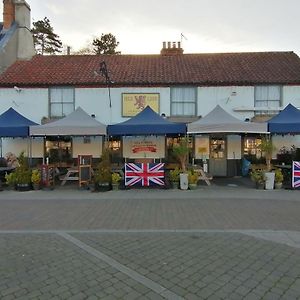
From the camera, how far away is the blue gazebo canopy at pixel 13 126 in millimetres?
12898

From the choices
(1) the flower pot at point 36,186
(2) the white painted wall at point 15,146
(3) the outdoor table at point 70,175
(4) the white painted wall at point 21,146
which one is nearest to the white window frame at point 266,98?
(3) the outdoor table at point 70,175

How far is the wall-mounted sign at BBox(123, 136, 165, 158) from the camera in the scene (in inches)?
642

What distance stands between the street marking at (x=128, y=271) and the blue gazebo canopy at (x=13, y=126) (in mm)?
8096

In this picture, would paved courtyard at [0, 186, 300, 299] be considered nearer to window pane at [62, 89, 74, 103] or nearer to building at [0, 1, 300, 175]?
building at [0, 1, 300, 175]

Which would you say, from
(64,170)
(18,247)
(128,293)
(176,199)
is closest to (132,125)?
(176,199)

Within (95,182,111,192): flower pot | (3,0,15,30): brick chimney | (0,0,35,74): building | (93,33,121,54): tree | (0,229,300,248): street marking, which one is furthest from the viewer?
(93,33,121,54): tree

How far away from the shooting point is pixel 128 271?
4.45 m

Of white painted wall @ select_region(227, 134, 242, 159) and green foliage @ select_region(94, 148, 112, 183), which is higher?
white painted wall @ select_region(227, 134, 242, 159)

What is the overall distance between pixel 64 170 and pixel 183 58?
32.3ft

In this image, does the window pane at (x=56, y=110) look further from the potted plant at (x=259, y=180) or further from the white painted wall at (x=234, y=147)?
the potted plant at (x=259, y=180)

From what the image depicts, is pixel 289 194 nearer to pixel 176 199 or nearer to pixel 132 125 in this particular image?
pixel 176 199

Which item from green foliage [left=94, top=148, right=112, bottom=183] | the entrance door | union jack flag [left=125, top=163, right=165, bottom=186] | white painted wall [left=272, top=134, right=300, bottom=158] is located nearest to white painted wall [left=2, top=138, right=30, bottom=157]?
green foliage [left=94, top=148, right=112, bottom=183]

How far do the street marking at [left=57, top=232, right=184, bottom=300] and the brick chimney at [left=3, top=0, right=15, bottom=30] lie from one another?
18677 millimetres

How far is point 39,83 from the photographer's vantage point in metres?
16.5
